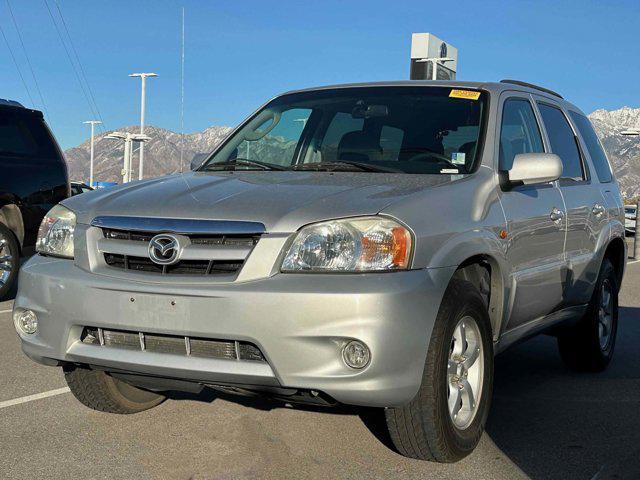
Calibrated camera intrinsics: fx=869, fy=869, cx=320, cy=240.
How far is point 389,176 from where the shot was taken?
4.11 metres

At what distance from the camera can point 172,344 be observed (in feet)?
11.4

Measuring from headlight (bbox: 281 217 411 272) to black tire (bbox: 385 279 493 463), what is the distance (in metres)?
0.34

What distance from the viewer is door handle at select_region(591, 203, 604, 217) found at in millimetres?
5590

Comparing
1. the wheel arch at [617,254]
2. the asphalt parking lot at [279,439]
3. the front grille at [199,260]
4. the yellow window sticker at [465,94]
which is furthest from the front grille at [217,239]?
the wheel arch at [617,254]

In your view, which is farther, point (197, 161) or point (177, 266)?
point (197, 161)

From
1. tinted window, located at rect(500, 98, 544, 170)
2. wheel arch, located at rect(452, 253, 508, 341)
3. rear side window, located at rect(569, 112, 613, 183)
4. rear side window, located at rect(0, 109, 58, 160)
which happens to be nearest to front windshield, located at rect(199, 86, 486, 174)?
tinted window, located at rect(500, 98, 544, 170)

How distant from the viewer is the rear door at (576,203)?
5219 millimetres

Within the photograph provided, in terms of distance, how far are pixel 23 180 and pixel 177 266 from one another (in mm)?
5184

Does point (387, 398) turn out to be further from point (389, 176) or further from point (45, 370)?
point (45, 370)

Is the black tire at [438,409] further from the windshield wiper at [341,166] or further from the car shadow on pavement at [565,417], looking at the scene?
the windshield wiper at [341,166]

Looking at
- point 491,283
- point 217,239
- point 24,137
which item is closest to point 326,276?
point 217,239

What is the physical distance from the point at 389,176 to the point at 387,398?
119cm

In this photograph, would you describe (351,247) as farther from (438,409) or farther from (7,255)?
(7,255)

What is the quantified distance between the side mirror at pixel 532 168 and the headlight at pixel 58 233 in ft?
7.03
